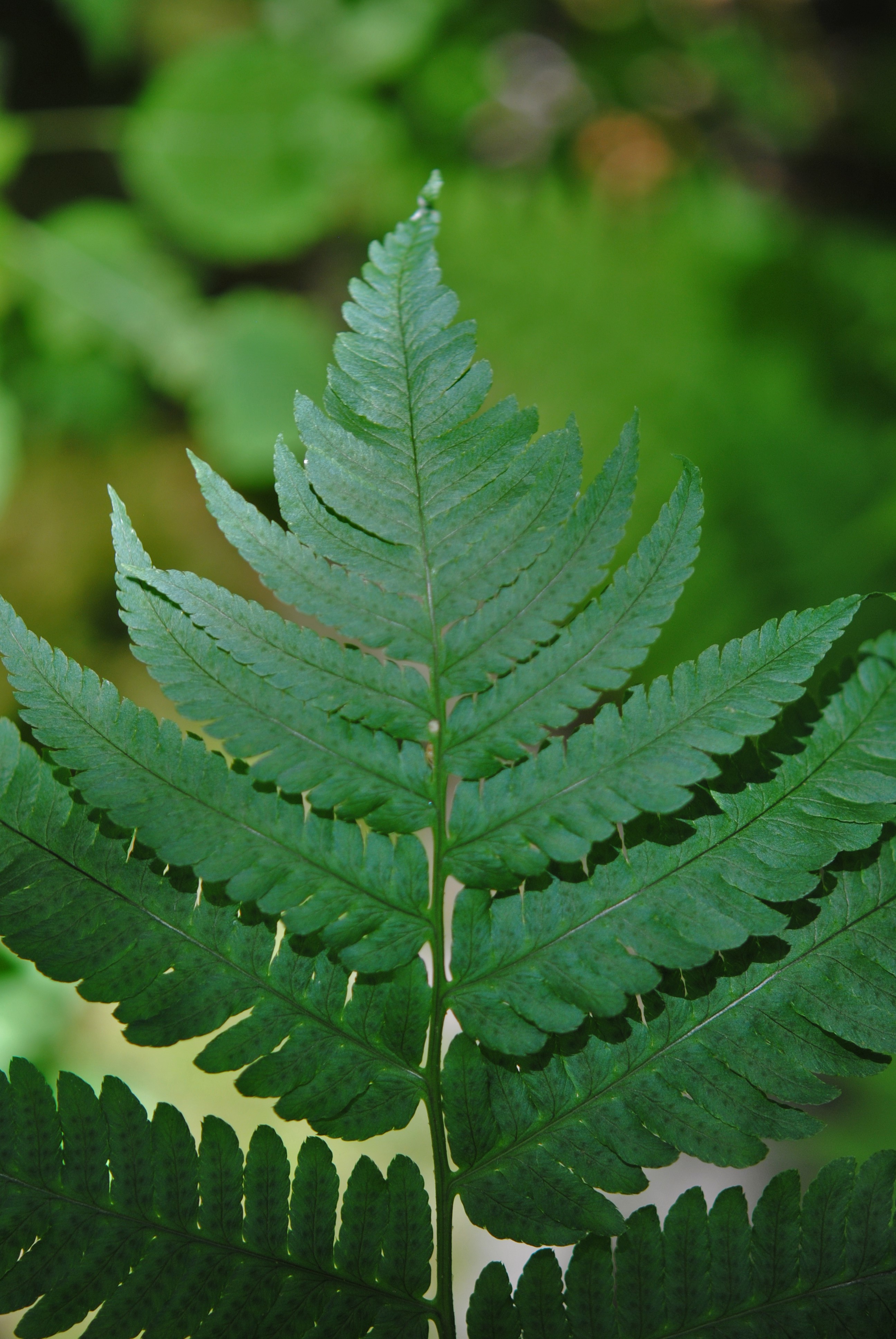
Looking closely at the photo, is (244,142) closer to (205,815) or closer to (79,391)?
(79,391)

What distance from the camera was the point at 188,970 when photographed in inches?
23.8

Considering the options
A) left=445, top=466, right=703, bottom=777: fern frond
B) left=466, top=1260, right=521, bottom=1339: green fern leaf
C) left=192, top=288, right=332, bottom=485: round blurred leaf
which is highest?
left=192, top=288, right=332, bottom=485: round blurred leaf

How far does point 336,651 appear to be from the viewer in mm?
609

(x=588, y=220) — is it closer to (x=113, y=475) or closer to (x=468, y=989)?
(x=113, y=475)

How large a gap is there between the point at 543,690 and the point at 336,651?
14 centimetres

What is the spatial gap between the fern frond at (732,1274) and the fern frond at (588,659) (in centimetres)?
30

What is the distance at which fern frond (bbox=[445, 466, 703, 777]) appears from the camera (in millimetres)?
583

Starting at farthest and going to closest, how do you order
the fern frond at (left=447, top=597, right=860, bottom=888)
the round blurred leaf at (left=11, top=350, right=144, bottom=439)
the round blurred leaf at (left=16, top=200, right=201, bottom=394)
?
the round blurred leaf at (left=11, top=350, right=144, bottom=439) → the round blurred leaf at (left=16, top=200, right=201, bottom=394) → the fern frond at (left=447, top=597, right=860, bottom=888)

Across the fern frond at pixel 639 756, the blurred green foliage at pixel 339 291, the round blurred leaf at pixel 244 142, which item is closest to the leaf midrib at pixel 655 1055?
the fern frond at pixel 639 756

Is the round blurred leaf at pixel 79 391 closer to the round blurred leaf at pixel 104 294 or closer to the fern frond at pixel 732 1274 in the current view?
the round blurred leaf at pixel 104 294

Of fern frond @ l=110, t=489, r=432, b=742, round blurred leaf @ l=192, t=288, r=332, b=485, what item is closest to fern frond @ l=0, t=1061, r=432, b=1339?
fern frond @ l=110, t=489, r=432, b=742

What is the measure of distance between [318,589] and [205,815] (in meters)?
0.16

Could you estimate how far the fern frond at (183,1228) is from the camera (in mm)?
578

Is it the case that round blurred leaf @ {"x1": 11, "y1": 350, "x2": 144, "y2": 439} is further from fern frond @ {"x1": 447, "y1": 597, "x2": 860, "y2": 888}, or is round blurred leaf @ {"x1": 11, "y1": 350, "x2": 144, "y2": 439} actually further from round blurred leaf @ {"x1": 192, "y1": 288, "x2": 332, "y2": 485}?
fern frond @ {"x1": 447, "y1": 597, "x2": 860, "y2": 888}
